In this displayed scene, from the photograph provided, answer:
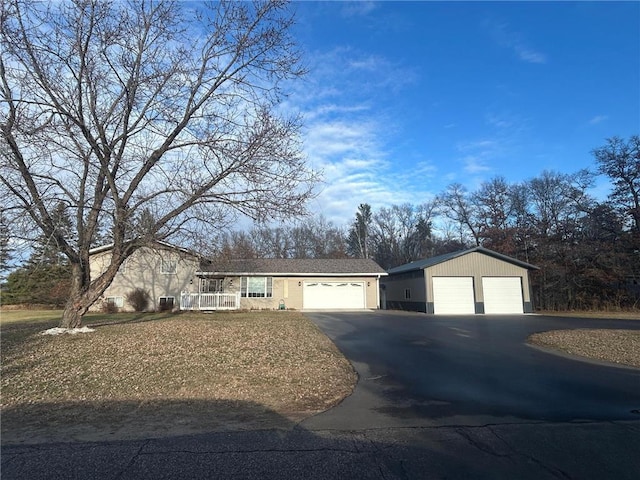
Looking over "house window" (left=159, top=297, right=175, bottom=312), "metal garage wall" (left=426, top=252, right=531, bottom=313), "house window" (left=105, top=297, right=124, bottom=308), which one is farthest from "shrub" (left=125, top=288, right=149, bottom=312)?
"metal garage wall" (left=426, top=252, right=531, bottom=313)

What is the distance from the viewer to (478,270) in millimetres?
26297

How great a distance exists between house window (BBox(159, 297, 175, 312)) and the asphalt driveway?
18.1 meters

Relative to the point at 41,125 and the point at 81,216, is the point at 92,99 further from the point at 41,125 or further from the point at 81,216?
the point at 81,216

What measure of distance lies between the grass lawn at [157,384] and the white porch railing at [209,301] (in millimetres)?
14241

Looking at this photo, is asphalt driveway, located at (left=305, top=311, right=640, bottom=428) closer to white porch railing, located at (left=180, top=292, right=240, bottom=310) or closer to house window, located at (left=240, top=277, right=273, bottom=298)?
white porch railing, located at (left=180, top=292, right=240, bottom=310)

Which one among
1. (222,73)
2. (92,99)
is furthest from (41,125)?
(222,73)

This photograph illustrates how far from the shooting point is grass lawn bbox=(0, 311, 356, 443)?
5090mm

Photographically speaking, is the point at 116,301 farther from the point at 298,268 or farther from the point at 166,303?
the point at 298,268

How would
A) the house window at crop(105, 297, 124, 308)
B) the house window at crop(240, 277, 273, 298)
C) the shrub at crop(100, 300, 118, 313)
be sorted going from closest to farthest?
the shrub at crop(100, 300, 118, 313), the house window at crop(105, 297, 124, 308), the house window at crop(240, 277, 273, 298)

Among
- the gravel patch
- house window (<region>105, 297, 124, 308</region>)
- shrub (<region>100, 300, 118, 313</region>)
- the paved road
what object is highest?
house window (<region>105, 297, 124, 308</region>)

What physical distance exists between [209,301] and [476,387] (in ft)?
69.5

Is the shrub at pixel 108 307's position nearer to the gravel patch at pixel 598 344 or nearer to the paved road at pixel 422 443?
the paved road at pixel 422 443

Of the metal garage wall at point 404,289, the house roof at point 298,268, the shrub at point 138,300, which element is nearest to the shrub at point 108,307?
the shrub at point 138,300

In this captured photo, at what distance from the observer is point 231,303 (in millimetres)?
26188
